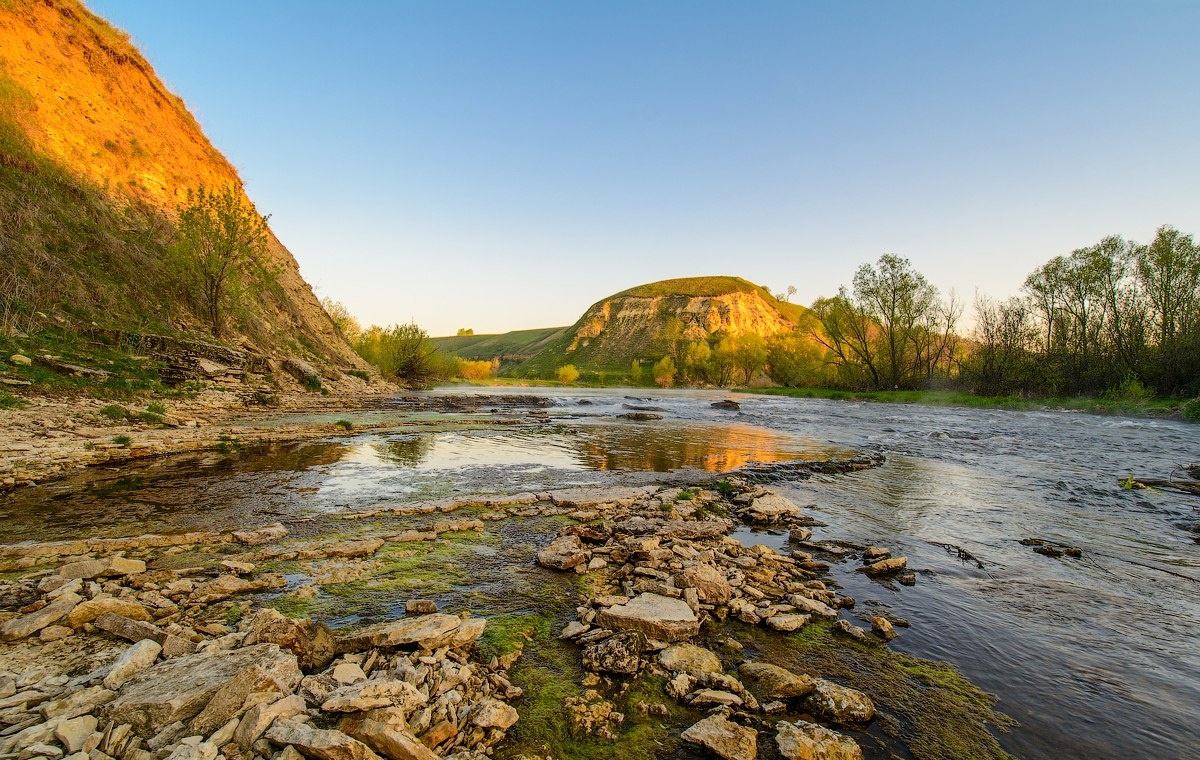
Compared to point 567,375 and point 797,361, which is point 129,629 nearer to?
point 797,361

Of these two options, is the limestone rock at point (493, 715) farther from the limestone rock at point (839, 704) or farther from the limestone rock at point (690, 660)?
the limestone rock at point (839, 704)

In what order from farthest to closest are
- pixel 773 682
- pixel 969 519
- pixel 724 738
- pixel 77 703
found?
pixel 969 519 < pixel 773 682 < pixel 724 738 < pixel 77 703

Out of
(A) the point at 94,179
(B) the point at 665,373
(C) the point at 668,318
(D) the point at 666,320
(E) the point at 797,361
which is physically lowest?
(B) the point at 665,373

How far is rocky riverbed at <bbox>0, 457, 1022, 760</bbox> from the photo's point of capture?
2988 millimetres

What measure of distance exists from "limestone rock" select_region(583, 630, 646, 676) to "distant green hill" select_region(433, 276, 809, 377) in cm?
14753

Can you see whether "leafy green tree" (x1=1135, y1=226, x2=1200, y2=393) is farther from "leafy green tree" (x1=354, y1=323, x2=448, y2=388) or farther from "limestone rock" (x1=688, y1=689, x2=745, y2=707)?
"leafy green tree" (x1=354, y1=323, x2=448, y2=388)

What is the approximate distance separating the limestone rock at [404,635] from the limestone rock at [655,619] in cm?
151

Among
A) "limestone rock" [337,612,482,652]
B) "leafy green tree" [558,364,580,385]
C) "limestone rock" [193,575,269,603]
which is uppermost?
"leafy green tree" [558,364,580,385]

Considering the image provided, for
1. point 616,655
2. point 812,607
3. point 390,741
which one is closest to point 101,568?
point 390,741

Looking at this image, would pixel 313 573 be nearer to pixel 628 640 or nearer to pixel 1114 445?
pixel 628 640

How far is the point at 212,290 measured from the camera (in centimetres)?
3003

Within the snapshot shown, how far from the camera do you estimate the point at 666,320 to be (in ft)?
572

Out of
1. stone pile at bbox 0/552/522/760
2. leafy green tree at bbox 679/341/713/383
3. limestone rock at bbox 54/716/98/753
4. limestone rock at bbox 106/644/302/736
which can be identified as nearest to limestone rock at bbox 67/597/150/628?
stone pile at bbox 0/552/522/760

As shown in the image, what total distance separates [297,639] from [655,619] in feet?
10.6
